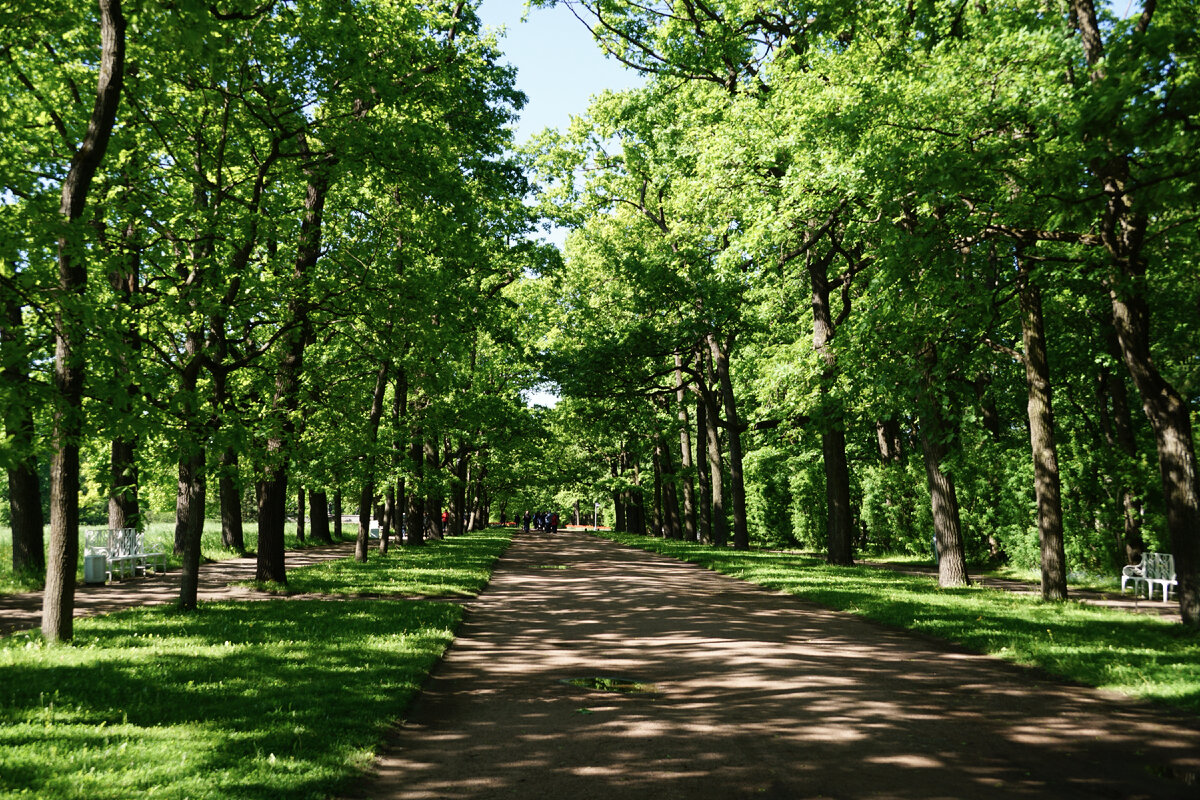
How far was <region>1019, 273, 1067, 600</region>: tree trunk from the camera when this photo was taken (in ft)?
45.0

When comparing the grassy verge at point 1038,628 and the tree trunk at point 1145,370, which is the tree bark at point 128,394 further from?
the tree trunk at point 1145,370

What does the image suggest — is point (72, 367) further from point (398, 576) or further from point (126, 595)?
point (398, 576)

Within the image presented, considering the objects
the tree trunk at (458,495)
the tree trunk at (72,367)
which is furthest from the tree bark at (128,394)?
the tree trunk at (458,495)

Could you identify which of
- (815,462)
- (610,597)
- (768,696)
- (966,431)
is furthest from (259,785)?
(815,462)

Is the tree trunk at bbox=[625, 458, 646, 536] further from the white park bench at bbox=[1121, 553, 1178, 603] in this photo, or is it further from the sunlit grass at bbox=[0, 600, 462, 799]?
the sunlit grass at bbox=[0, 600, 462, 799]

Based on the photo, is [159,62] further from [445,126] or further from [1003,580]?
[1003,580]

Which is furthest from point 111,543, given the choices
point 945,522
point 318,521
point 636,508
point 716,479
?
point 636,508

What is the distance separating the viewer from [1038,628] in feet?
34.2

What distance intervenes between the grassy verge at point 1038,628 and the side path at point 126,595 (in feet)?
36.5

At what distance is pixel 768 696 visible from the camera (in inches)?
280

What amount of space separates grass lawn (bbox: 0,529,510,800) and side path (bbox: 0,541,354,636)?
1.07m

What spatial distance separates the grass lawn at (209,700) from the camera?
4.78m

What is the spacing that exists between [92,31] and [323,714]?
947cm

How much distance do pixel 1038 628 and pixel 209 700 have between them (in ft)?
33.0
